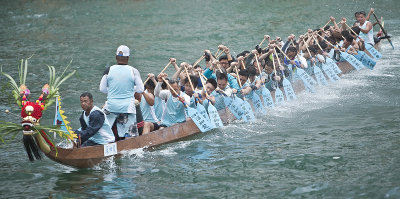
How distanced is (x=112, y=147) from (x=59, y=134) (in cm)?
97

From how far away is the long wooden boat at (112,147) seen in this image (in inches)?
329

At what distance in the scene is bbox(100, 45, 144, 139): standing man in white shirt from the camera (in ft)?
28.5

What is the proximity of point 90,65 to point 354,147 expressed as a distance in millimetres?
10938

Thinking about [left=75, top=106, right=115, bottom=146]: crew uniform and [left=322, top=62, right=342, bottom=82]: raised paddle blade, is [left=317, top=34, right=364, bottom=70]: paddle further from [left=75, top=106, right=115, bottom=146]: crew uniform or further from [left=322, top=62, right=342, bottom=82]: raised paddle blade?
[left=75, top=106, right=115, bottom=146]: crew uniform

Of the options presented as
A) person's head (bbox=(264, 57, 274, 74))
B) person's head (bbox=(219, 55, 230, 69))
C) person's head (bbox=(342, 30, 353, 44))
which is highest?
person's head (bbox=(342, 30, 353, 44))

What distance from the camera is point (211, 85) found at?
10.4m

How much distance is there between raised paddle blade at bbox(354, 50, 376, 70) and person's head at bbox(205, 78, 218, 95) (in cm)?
600

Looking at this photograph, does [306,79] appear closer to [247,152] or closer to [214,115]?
[214,115]

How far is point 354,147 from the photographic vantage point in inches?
375

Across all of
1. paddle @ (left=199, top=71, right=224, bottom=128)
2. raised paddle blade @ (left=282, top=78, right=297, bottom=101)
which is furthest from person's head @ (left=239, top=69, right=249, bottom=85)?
raised paddle blade @ (left=282, top=78, right=297, bottom=101)

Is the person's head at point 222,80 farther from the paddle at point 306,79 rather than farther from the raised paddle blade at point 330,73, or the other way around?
the raised paddle blade at point 330,73

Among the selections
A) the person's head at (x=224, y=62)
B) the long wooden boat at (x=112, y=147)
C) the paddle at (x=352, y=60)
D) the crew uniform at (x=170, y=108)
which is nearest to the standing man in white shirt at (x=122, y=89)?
the long wooden boat at (x=112, y=147)

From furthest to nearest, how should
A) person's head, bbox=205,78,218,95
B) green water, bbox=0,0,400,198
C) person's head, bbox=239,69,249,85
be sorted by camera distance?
person's head, bbox=239,69,249,85 → person's head, bbox=205,78,218,95 → green water, bbox=0,0,400,198

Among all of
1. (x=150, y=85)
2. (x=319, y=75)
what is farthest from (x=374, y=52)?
(x=150, y=85)
